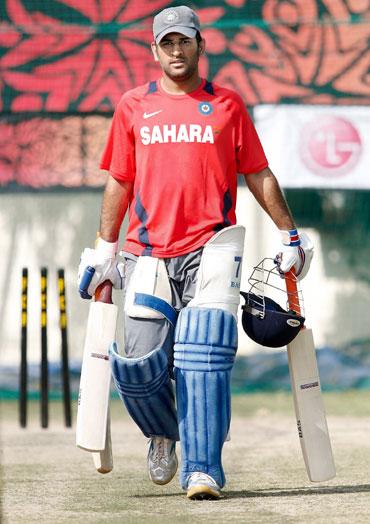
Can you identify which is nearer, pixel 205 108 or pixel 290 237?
pixel 205 108

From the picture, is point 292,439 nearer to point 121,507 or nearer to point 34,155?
point 121,507

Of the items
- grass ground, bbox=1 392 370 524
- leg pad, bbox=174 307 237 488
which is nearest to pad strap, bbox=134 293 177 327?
leg pad, bbox=174 307 237 488

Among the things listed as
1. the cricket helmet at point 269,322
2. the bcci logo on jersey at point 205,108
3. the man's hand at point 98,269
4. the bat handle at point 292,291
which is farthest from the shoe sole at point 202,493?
the bcci logo on jersey at point 205,108

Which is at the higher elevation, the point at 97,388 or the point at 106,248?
the point at 106,248

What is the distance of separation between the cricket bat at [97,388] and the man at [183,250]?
12 cm

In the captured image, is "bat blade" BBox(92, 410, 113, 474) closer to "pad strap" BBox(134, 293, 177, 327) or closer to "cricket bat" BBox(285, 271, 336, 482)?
"pad strap" BBox(134, 293, 177, 327)

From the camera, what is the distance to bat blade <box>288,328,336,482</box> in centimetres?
584

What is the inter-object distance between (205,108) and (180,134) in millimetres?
169

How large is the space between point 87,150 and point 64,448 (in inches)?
197

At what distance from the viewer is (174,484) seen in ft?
20.5

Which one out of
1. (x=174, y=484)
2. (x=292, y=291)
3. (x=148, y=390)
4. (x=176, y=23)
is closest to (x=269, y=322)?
(x=292, y=291)

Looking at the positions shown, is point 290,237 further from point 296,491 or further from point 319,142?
point 319,142

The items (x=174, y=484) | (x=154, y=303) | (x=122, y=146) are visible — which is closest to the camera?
(x=154, y=303)

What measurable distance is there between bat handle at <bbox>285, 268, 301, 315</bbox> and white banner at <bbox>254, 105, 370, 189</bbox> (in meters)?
6.40
